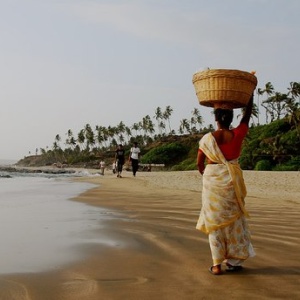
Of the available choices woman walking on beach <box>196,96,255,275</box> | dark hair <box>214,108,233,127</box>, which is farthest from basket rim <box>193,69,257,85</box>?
woman walking on beach <box>196,96,255,275</box>

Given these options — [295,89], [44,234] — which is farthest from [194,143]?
[44,234]

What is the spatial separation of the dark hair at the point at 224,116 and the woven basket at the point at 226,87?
6 centimetres

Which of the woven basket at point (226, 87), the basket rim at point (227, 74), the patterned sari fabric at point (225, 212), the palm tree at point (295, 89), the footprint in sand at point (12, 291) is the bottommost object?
the footprint in sand at point (12, 291)

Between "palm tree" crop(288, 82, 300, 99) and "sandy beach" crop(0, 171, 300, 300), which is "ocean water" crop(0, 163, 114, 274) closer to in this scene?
"sandy beach" crop(0, 171, 300, 300)

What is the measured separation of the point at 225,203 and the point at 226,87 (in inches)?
41.9

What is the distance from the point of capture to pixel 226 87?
148 inches

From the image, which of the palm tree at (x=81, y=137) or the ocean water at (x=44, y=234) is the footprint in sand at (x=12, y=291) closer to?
the ocean water at (x=44, y=234)

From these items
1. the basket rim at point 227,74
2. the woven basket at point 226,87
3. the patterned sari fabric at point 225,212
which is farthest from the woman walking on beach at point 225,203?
the basket rim at point 227,74

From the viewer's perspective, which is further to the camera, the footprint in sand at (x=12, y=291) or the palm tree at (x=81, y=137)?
the palm tree at (x=81, y=137)

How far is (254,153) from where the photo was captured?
4141cm

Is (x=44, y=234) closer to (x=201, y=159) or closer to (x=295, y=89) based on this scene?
(x=201, y=159)

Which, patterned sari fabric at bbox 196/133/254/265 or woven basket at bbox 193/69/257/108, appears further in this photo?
woven basket at bbox 193/69/257/108

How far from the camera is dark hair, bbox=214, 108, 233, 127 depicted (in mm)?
3820

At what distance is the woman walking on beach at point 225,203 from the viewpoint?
3.59 m
